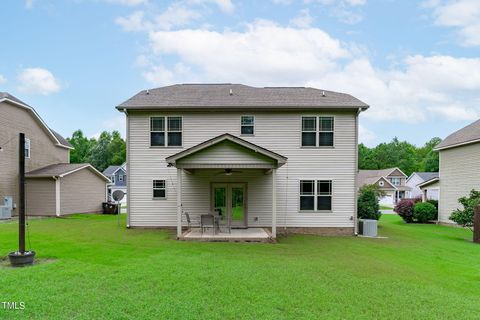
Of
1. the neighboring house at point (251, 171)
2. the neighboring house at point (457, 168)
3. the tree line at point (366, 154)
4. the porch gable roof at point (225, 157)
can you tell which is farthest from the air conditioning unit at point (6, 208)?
the tree line at point (366, 154)

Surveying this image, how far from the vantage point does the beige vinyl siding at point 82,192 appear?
70.7ft

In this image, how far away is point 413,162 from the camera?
77.1 metres

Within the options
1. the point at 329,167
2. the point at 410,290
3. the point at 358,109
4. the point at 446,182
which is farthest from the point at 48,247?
the point at 446,182

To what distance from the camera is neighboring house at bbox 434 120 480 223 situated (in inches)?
722

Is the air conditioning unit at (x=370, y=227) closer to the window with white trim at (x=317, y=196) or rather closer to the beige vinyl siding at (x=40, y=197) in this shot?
the window with white trim at (x=317, y=196)

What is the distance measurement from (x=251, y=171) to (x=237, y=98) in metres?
3.61

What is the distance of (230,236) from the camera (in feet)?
38.8

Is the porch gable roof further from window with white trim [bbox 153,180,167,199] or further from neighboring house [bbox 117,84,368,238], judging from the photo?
window with white trim [bbox 153,180,167,199]

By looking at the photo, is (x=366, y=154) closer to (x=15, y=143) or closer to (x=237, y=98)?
(x=237, y=98)

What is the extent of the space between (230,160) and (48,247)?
6.51 metres

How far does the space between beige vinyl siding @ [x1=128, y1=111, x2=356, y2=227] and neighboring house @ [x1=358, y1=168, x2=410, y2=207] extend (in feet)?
110

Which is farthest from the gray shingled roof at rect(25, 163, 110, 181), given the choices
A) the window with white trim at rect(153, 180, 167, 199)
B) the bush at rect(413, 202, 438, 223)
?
the bush at rect(413, 202, 438, 223)

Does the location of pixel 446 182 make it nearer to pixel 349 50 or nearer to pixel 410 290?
pixel 349 50

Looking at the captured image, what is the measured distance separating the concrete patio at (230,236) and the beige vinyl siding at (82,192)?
1302 centimetres
